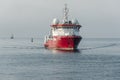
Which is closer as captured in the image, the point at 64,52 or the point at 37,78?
the point at 37,78

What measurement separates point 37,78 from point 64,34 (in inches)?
2470

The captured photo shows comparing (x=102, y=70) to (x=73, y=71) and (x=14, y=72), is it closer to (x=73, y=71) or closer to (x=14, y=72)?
(x=73, y=71)

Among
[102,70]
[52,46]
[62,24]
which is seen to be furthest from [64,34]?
[102,70]

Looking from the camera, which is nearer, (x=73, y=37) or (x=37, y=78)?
(x=37, y=78)

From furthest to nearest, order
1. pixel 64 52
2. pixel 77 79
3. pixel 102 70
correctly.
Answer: pixel 64 52
pixel 102 70
pixel 77 79

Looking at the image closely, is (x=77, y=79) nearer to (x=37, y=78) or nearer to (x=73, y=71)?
(x=37, y=78)

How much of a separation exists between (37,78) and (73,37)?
59569mm

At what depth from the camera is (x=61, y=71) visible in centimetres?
7412

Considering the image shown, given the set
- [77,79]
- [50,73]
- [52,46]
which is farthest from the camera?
[52,46]

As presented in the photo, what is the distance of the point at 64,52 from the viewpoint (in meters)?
122

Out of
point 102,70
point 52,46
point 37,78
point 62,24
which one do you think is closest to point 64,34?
point 62,24

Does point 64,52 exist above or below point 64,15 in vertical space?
below

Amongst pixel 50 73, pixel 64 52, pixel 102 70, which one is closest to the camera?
pixel 50 73

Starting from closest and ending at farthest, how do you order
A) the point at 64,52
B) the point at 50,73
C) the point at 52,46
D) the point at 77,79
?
the point at 77,79 < the point at 50,73 < the point at 64,52 < the point at 52,46
